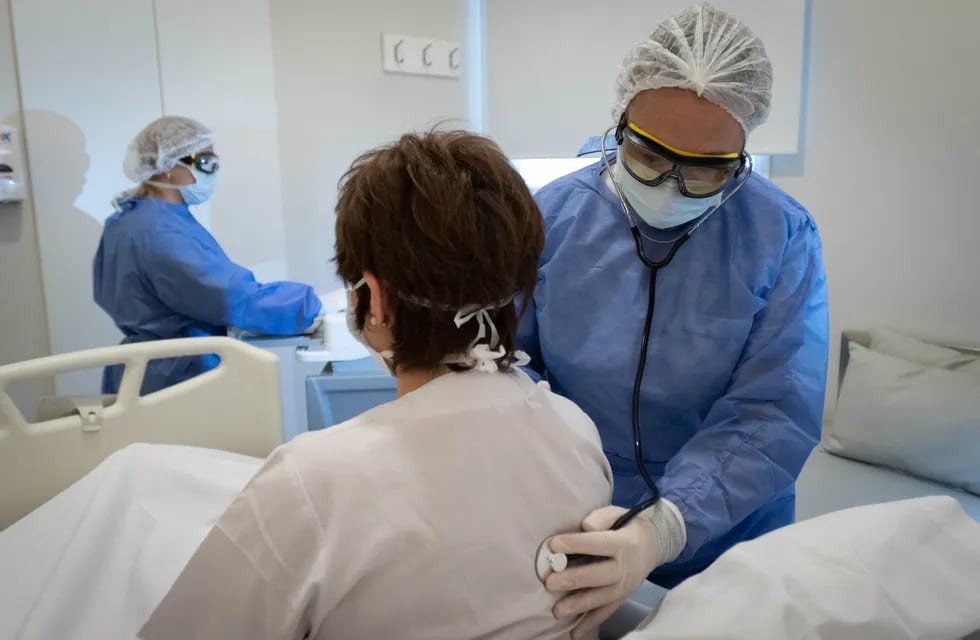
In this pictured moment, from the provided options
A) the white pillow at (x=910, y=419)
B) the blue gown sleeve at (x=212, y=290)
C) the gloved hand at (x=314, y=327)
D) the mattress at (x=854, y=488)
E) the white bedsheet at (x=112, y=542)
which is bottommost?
the mattress at (x=854, y=488)

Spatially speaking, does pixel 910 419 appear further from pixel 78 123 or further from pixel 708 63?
pixel 78 123

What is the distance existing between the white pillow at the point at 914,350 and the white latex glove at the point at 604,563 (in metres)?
1.63

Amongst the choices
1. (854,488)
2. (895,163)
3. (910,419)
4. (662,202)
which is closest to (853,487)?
(854,488)

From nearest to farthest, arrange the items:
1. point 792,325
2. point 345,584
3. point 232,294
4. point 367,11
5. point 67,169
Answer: point 345,584
point 792,325
point 232,294
point 67,169
point 367,11

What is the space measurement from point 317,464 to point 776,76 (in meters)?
2.22

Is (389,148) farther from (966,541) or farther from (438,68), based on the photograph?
(438,68)

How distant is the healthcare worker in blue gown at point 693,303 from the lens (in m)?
1.04

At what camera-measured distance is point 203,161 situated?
2.20 metres

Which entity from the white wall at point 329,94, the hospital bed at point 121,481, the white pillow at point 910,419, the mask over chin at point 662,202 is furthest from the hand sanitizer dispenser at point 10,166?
the white pillow at point 910,419

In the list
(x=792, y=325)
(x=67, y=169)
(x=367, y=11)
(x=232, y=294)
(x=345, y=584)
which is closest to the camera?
(x=345, y=584)

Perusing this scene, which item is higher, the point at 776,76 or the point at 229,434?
the point at 776,76

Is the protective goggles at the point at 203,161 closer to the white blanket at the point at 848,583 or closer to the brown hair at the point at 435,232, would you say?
the brown hair at the point at 435,232

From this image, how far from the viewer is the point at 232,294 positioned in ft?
6.79

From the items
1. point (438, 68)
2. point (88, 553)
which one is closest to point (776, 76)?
point (438, 68)
